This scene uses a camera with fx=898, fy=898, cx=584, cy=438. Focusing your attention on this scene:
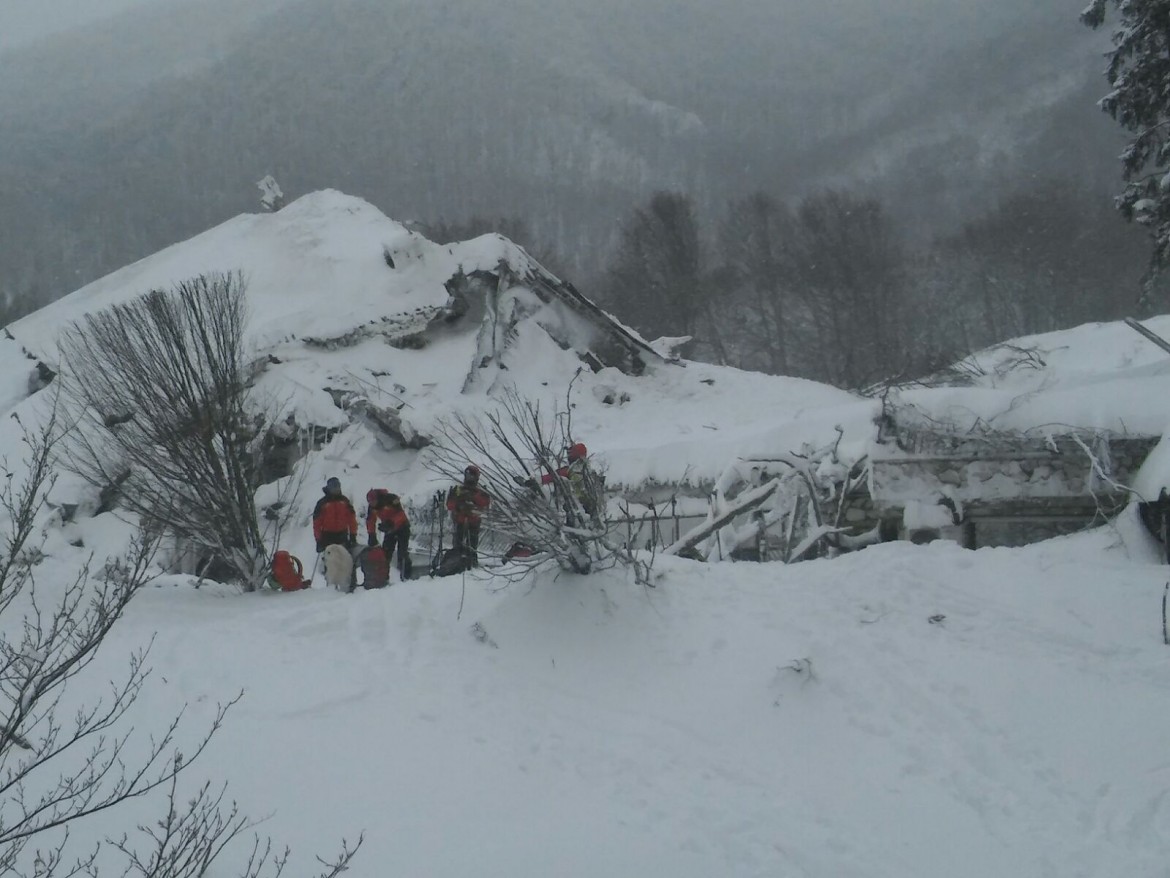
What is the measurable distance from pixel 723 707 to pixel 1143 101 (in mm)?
10467

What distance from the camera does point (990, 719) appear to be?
20.0 ft

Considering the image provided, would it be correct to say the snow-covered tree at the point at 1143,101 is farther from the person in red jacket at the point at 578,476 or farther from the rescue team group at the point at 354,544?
the rescue team group at the point at 354,544

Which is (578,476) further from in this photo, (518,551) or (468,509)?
(468,509)

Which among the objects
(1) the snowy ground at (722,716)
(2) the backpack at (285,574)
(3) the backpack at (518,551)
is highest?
(3) the backpack at (518,551)

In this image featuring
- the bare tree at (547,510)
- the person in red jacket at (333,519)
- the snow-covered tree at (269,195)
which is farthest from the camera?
the snow-covered tree at (269,195)

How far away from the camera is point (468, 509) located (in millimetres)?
9289

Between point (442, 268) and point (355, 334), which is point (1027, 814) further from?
point (442, 268)

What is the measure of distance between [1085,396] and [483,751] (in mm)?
8609

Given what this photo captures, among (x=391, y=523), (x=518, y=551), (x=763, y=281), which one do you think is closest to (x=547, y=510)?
(x=518, y=551)

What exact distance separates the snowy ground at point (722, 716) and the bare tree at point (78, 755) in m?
0.41

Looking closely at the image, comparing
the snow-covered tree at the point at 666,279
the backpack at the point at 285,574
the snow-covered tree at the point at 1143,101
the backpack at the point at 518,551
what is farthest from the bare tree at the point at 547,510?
the snow-covered tree at the point at 666,279

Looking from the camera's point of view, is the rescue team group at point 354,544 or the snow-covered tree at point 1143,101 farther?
the snow-covered tree at point 1143,101

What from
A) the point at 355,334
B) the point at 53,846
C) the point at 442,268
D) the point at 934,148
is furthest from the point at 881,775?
the point at 934,148

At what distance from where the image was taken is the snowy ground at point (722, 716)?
5.05 meters
